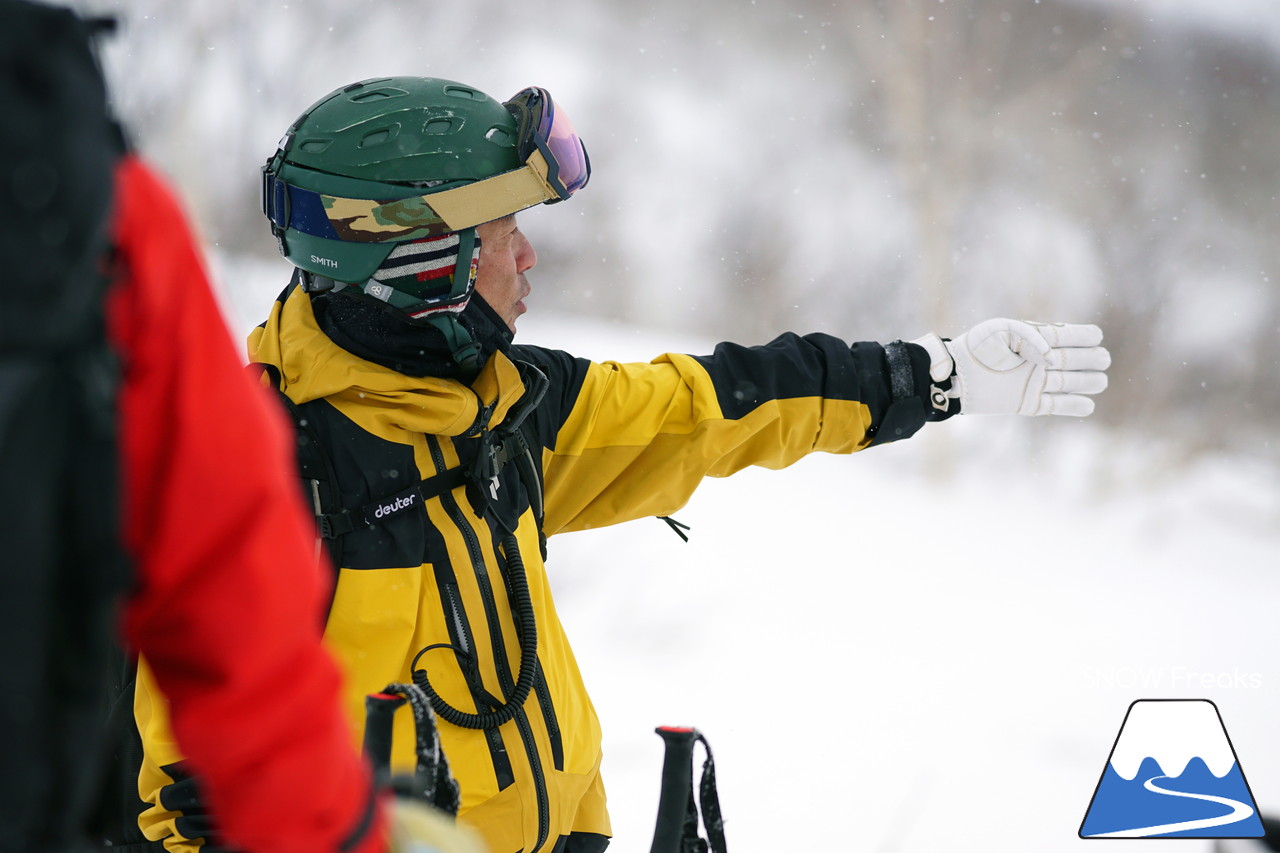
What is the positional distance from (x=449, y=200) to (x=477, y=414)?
385mm

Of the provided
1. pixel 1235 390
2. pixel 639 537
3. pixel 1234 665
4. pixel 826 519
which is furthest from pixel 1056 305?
pixel 639 537

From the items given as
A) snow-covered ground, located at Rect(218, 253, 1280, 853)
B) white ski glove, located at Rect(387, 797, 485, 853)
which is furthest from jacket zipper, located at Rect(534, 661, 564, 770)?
snow-covered ground, located at Rect(218, 253, 1280, 853)

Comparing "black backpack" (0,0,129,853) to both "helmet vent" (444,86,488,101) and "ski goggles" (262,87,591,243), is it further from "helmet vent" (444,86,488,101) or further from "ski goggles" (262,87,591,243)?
"helmet vent" (444,86,488,101)

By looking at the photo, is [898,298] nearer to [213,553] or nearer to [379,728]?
[379,728]

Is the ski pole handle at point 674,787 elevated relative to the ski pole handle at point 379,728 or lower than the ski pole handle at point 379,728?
lower

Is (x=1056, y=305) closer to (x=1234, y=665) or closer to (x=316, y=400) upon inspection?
(x=1234, y=665)

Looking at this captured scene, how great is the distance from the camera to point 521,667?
67.7 inches

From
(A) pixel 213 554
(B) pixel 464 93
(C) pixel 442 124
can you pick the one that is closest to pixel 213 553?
(A) pixel 213 554

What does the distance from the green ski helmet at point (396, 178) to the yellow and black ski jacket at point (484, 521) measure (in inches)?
5.0

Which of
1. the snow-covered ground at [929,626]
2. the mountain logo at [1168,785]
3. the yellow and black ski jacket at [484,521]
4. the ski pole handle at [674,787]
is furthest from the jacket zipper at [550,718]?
the mountain logo at [1168,785]

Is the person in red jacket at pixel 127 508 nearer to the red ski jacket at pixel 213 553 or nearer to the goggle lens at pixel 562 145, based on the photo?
the red ski jacket at pixel 213 553

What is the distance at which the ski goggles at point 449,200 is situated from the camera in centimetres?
184

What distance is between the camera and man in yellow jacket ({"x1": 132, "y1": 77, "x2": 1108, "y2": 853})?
1.68 meters

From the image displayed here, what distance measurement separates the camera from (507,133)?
196cm
